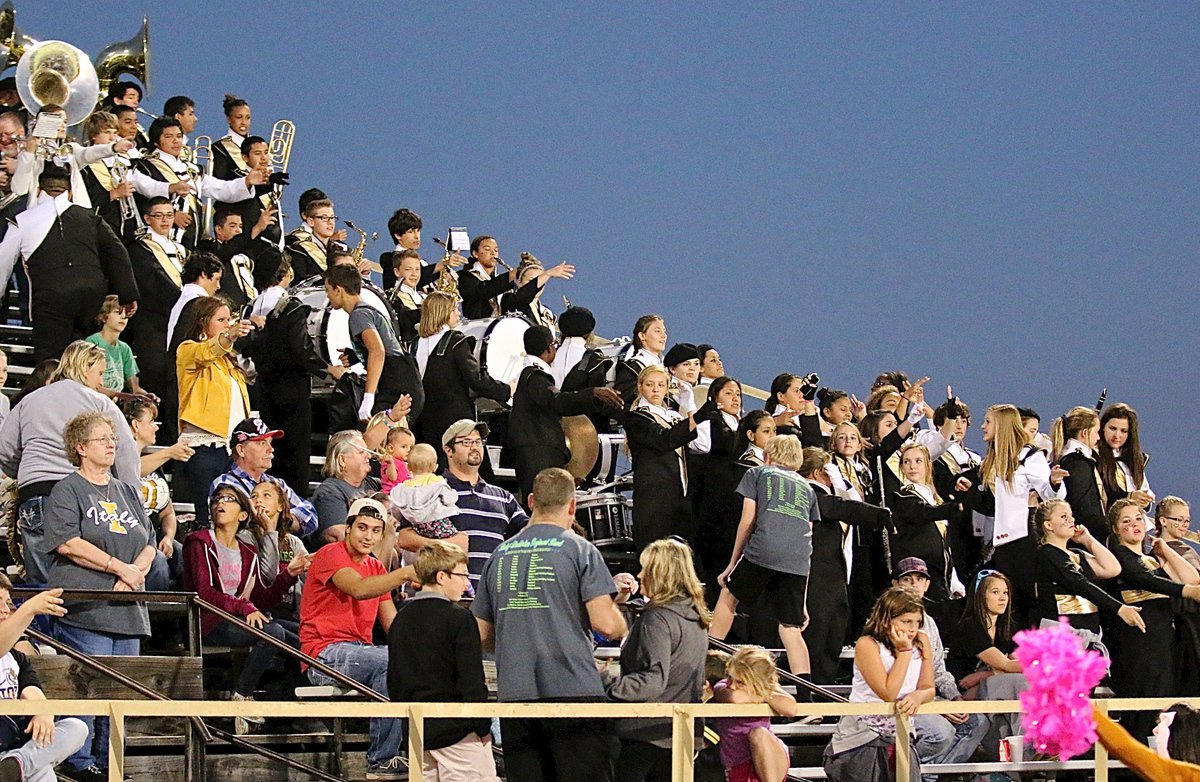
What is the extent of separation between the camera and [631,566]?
41.6 ft

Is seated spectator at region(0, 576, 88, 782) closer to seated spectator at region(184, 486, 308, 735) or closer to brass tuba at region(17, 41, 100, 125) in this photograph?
seated spectator at region(184, 486, 308, 735)

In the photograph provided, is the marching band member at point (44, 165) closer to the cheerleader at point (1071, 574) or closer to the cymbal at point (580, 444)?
the cymbal at point (580, 444)

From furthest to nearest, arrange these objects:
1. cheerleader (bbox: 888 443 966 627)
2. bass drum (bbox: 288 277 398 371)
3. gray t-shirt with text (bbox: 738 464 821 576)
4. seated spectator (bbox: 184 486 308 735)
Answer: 1. bass drum (bbox: 288 277 398 371)
2. cheerleader (bbox: 888 443 966 627)
3. gray t-shirt with text (bbox: 738 464 821 576)
4. seated spectator (bbox: 184 486 308 735)

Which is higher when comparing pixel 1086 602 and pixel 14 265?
pixel 14 265

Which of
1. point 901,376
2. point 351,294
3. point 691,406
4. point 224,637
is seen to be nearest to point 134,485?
point 224,637

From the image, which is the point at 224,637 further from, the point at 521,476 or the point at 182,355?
the point at 521,476

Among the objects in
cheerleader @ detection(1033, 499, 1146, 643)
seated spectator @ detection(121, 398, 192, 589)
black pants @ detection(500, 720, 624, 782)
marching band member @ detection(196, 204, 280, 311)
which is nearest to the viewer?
black pants @ detection(500, 720, 624, 782)

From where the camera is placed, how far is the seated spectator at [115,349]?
11.8 metres

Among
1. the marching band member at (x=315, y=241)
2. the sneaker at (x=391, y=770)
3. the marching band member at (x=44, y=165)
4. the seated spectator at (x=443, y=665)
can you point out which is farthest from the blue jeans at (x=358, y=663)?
the marching band member at (x=315, y=241)

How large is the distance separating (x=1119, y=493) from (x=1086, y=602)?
63.7 inches

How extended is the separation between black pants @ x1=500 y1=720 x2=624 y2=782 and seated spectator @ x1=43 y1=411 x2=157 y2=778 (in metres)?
2.02

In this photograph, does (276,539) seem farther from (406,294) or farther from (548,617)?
(406,294)

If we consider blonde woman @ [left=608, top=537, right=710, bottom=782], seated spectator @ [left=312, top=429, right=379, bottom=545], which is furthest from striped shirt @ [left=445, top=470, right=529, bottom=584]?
blonde woman @ [left=608, top=537, right=710, bottom=782]

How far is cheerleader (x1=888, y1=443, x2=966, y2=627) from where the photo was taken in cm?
1212
